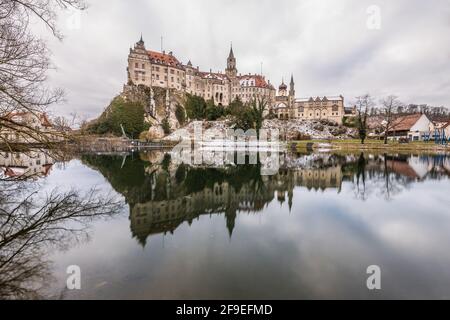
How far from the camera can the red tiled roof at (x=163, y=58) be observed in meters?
79.5

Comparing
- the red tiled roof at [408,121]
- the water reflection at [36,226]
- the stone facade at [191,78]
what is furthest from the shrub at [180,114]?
the water reflection at [36,226]

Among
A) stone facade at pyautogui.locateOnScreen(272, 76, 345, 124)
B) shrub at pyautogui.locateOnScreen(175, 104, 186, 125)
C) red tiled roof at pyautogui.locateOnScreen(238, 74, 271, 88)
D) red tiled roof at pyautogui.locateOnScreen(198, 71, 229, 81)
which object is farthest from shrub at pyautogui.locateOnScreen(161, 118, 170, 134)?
stone facade at pyautogui.locateOnScreen(272, 76, 345, 124)

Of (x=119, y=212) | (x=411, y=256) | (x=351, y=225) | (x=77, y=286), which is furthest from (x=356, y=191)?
(x=77, y=286)

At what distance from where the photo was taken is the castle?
251 ft

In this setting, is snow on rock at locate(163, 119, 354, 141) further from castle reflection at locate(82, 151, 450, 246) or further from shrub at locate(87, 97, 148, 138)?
castle reflection at locate(82, 151, 450, 246)

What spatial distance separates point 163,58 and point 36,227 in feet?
283

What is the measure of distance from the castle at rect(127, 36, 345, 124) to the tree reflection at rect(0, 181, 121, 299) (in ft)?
243

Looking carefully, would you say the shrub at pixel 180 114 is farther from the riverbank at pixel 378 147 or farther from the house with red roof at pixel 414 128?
the house with red roof at pixel 414 128

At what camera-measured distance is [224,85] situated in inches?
3807

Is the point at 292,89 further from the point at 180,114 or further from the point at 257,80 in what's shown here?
the point at 180,114

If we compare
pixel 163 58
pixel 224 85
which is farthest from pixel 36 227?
pixel 224 85

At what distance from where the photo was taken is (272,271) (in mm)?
4570
